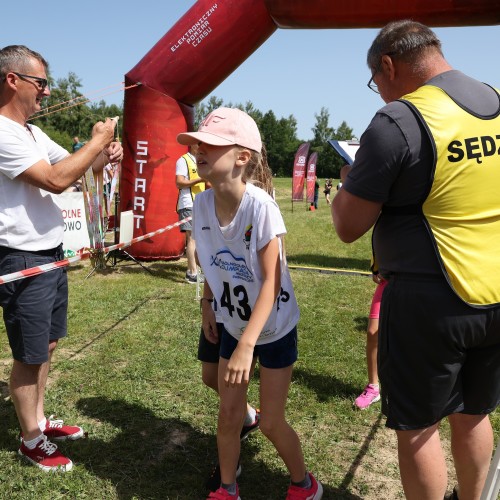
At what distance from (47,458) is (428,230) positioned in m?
2.34

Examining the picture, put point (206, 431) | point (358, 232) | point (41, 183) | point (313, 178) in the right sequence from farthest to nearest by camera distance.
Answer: point (313, 178) < point (206, 431) < point (41, 183) < point (358, 232)

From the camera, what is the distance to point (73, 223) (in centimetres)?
825

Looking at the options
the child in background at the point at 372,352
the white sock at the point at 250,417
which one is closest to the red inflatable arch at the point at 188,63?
the child in background at the point at 372,352

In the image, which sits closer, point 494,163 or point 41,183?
point 494,163

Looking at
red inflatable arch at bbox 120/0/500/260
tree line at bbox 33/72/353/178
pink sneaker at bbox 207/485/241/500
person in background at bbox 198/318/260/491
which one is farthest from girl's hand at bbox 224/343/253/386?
tree line at bbox 33/72/353/178

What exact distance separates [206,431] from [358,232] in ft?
6.32

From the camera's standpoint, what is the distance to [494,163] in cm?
163

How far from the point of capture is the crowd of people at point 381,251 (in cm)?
163

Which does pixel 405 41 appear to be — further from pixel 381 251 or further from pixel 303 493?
pixel 303 493

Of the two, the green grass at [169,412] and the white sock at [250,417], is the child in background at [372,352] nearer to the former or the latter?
the green grass at [169,412]

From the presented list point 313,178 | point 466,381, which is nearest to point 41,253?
point 466,381

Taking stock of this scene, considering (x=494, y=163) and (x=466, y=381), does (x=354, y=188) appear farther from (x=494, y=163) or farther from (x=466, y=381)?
(x=466, y=381)

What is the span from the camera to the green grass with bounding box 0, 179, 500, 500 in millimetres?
2637

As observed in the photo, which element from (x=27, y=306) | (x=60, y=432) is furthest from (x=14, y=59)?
(x=60, y=432)
